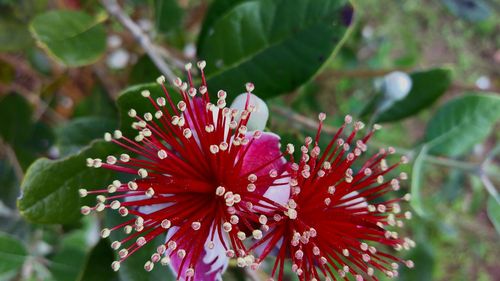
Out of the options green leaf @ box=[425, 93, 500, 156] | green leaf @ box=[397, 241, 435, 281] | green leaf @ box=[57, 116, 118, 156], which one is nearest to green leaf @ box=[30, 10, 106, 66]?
green leaf @ box=[57, 116, 118, 156]

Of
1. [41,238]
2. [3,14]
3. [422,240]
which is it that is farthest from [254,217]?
[422,240]

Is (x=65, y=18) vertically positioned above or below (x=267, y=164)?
above

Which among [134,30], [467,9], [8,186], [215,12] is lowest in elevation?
[8,186]

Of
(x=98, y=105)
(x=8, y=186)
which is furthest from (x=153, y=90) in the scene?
(x=8, y=186)

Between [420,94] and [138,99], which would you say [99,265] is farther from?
[420,94]

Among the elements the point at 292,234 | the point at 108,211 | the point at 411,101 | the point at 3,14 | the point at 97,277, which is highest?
the point at 411,101

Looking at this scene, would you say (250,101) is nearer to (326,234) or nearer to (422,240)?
(326,234)
